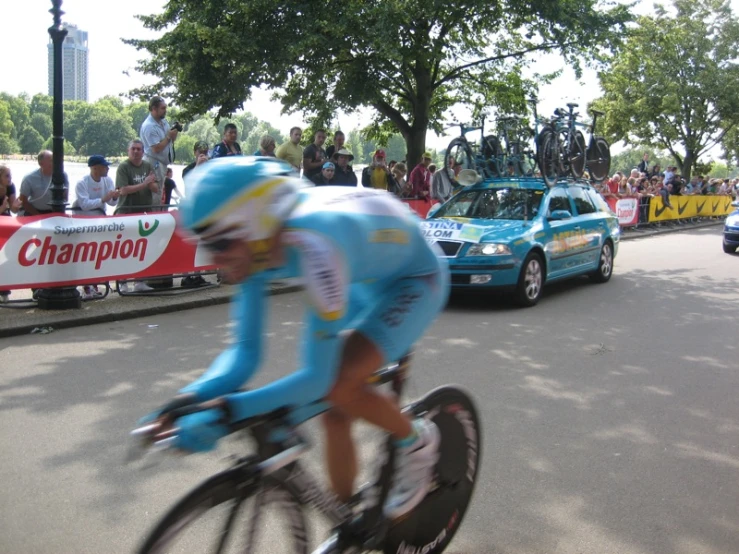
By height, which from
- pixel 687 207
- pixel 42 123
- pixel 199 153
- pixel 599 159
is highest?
pixel 42 123

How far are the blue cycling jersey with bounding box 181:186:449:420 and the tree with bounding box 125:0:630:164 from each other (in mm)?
14888

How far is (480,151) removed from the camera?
14086 millimetres

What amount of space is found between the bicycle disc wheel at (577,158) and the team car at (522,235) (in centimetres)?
36

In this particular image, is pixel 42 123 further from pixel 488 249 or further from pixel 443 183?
pixel 488 249

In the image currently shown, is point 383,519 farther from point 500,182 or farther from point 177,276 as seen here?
point 500,182

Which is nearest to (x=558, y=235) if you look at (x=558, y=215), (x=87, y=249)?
(x=558, y=215)

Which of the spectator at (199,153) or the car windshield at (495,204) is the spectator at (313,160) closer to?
the spectator at (199,153)

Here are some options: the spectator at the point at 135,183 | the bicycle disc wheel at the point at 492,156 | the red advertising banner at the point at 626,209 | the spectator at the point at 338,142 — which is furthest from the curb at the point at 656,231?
the spectator at the point at 135,183

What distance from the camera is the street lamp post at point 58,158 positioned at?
9016 mm

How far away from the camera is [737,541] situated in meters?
3.69

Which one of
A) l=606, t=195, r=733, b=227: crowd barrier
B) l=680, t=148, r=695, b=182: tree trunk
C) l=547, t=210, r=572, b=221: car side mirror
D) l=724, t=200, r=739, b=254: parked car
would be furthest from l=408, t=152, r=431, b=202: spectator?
l=680, t=148, r=695, b=182: tree trunk

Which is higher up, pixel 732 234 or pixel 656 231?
pixel 732 234

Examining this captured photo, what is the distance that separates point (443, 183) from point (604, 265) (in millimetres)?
3703

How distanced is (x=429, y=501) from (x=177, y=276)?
8003 millimetres
